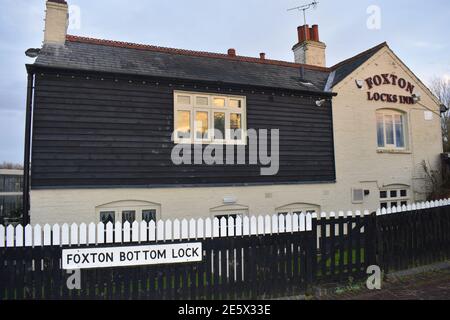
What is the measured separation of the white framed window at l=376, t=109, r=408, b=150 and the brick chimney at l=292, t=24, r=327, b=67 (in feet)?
12.8

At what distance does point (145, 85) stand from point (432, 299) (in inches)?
331

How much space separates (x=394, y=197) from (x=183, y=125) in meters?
8.58

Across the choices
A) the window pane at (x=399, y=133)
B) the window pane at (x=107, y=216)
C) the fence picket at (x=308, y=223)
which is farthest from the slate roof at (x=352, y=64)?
the window pane at (x=107, y=216)

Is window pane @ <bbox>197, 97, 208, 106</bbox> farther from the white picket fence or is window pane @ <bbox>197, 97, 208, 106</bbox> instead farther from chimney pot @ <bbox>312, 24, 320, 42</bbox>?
chimney pot @ <bbox>312, 24, 320, 42</bbox>

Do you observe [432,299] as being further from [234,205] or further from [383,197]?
[383,197]

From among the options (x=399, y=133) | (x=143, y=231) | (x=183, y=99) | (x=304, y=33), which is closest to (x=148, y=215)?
(x=183, y=99)

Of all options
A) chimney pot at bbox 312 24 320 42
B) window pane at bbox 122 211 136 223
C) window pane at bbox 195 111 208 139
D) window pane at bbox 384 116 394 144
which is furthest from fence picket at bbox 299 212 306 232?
chimney pot at bbox 312 24 320 42

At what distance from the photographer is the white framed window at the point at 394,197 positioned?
42.1 feet

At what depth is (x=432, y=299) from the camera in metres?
6.18

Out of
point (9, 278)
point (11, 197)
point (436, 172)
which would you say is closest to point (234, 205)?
point (9, 278)

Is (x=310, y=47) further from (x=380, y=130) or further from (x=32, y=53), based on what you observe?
(x=32, y=53)

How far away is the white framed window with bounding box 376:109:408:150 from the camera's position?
1327 centimetres

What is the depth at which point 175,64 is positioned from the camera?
11.3 metres

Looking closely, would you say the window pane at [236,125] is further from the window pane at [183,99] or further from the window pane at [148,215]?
the window pane at [148,215]
